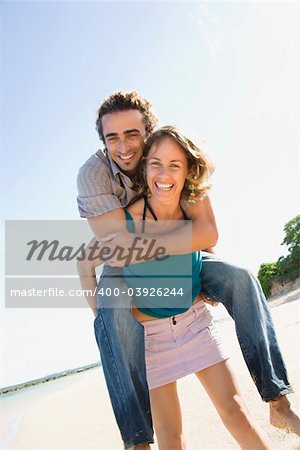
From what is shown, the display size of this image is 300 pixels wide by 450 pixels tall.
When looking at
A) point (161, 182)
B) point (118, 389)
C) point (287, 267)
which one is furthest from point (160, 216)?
point (287, 267)

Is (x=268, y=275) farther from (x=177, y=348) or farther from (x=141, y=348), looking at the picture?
(x=141, y=348)

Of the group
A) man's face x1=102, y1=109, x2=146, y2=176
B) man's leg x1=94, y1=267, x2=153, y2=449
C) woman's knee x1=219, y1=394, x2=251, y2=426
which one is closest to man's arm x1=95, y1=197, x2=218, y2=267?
man's leg x1=94, y1=267, x2=153, y2=449

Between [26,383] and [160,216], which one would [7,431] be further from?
[26,383]

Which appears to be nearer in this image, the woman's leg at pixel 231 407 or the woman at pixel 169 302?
the woman's leg at pixel 231 407

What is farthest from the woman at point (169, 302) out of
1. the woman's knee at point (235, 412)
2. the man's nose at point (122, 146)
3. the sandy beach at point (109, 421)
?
the sandy beach at point (109, 421)

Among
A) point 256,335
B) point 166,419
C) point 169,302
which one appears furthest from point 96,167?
point 166,419

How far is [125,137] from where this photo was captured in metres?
3.20

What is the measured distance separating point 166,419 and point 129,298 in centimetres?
86

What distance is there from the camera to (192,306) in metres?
2.93

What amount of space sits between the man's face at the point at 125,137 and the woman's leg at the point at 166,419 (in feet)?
4.86

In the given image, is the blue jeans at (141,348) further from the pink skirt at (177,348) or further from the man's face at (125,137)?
the man's face at (125,137)

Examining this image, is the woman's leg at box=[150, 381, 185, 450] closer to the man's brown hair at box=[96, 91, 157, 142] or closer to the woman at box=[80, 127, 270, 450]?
the woman at box=[80, 127, 270, 450]

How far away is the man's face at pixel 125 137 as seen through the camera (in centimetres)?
308

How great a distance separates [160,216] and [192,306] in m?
0.64
